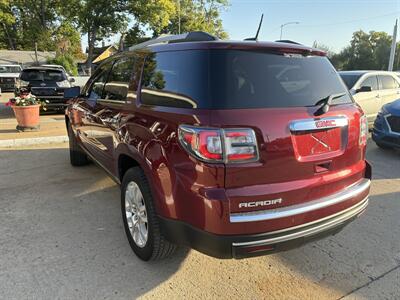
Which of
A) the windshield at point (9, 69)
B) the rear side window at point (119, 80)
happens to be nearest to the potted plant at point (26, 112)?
the rear side window at point (119, 80)

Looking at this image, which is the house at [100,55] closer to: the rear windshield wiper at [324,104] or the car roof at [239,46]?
the car roof at [239,46]

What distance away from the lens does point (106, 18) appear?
37.4 m

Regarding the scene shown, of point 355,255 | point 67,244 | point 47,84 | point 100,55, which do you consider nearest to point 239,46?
point 355,255

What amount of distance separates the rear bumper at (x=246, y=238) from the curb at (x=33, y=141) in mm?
5716

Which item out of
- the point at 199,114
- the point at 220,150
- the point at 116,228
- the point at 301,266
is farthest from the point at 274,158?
the point at 116,228

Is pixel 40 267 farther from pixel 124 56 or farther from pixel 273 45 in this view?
pixel 273 45

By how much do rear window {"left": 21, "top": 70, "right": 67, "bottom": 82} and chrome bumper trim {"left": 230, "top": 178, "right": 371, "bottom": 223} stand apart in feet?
36.9

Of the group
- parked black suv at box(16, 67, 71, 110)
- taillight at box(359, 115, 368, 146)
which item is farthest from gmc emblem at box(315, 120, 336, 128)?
parked black suv at box(16, 67, 71, 110)

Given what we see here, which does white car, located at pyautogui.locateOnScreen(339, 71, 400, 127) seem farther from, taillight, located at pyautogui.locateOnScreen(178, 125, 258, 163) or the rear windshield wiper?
taillight, located at pyautogui.locateOnScreen(178, 125, 258, 163)

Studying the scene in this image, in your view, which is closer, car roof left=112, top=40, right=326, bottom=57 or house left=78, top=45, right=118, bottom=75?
car roof left=112, top=40, right=326, bottom=57

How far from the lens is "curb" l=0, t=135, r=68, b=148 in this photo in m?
7.13

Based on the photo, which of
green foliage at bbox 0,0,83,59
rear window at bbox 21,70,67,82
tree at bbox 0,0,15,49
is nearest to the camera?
rear window at bbox 21,70,67,82

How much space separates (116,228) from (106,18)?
3774 cm

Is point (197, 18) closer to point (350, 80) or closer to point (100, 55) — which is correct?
point (100, 55)
